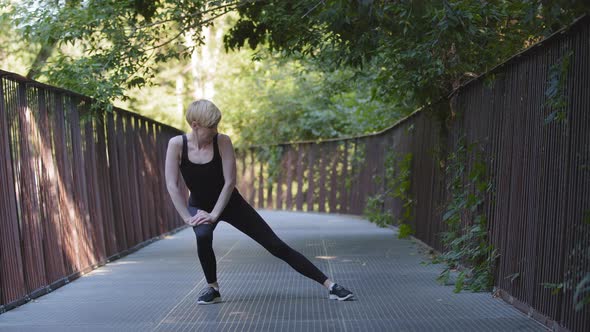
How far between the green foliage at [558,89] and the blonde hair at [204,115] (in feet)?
8.85

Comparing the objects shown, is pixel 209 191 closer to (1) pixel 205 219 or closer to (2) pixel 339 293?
(1) pixel 205 219

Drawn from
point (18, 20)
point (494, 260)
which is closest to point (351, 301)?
point (494, 260)

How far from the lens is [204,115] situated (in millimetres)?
7762

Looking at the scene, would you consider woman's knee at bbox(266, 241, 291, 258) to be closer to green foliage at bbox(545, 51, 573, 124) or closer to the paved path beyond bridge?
the paved path beyond bridge

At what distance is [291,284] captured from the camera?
935cm

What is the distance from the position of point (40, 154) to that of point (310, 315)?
11.6ft

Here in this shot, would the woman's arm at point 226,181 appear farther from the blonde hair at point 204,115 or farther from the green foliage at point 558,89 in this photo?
the green foliage at point 558,89

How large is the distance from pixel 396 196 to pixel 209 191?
8933 mm

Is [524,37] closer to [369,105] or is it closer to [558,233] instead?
[558,233]

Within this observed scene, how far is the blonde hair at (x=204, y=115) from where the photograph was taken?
7.74 m

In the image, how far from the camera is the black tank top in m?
7.88

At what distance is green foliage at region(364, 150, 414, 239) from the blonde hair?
7.79 meters

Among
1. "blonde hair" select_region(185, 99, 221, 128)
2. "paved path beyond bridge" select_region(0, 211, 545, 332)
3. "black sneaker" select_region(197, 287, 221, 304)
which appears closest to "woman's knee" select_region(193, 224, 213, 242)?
"black sneaker" select_region(197, 287, 221, 304)

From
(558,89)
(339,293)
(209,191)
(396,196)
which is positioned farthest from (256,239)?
(396,196)
